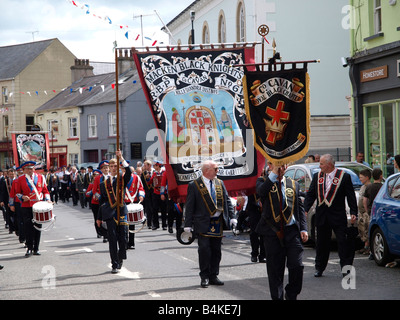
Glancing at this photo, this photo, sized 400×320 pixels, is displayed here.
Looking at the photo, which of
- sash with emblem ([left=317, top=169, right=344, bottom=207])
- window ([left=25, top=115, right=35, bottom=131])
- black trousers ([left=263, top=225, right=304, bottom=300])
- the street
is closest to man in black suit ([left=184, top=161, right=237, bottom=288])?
the street

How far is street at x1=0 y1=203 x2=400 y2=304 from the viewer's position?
359 inches

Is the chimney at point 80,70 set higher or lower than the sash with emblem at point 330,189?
higher

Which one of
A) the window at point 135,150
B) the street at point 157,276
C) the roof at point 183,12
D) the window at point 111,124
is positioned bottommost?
the street at point 157,276

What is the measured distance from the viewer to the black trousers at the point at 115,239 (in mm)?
11312

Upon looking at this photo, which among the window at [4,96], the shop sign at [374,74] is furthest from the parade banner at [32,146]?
the window at [4,96]

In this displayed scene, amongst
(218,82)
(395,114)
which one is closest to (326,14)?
(395,114)

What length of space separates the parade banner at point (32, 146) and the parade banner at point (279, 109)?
16119 mm

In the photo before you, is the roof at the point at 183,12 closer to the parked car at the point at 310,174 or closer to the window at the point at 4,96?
the window at the point at 4,96

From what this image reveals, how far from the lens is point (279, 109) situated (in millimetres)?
8961

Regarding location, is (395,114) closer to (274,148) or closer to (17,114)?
(274,148)

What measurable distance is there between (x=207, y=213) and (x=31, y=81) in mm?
56384

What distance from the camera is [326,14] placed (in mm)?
31891

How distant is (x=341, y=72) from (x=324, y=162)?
2269cm

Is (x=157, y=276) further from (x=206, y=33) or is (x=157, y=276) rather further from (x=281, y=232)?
(x=206, y=33)
